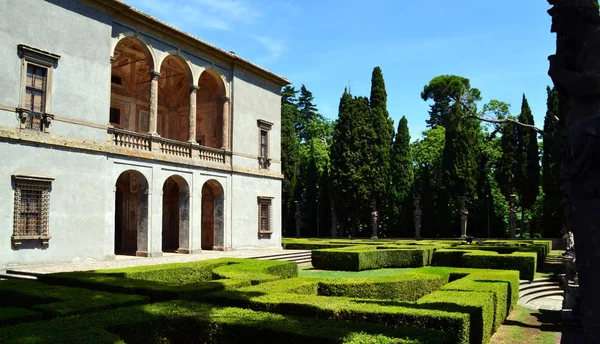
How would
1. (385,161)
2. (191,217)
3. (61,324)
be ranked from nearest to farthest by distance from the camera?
(61,324)
(191,217)
(385,161)

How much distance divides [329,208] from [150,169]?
100.0 feet

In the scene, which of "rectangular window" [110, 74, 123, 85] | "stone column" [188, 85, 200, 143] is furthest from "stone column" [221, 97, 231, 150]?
"rectangular window" [110, 74, 123, 85]

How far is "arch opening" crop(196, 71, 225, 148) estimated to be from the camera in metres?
26.4

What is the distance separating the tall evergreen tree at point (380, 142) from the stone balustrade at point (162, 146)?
2102 cm

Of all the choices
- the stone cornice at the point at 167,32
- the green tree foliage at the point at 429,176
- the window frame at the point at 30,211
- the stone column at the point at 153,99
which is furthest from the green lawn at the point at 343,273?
the green tree foliage at the point at 429,176

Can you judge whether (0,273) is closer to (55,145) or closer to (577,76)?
(55,145)

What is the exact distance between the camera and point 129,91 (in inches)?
1030

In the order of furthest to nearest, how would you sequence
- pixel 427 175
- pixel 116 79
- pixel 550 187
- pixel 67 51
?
1. pixel 427 175
2. pixel 550 187
3. pixel 116 79
4. pixel 67 51

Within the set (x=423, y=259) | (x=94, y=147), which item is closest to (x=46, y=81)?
(x=94, y=147)

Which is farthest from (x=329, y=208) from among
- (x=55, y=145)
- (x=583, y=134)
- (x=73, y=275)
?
(x=583, y=134)

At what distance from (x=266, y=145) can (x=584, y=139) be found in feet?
83.7

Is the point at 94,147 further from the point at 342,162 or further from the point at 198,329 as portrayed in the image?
the point at 342,162

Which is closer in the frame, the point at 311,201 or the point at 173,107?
the point at 173,107

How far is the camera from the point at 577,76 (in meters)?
4.01
